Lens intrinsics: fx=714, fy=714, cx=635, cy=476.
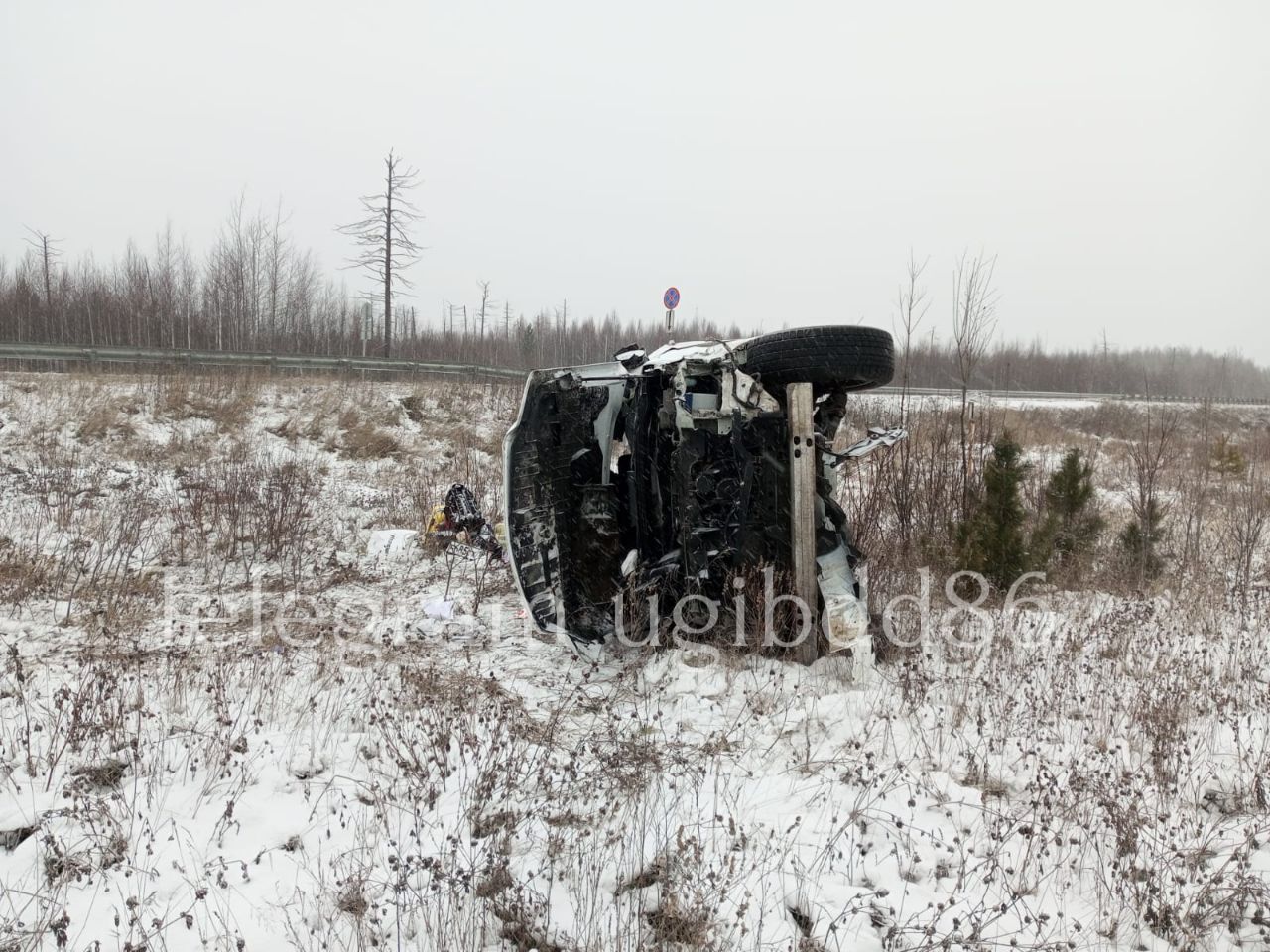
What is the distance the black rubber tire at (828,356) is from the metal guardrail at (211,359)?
15.6 meters

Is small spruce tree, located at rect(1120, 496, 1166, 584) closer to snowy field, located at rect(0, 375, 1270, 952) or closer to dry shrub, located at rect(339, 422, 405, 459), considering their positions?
snowy field, located at rect(0, 375, 1270, 952)

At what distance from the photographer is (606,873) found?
2.76 m

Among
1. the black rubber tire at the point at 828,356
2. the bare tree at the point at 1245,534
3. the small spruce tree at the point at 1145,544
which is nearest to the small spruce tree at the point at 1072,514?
the small spruce tree at the point at 1145,544

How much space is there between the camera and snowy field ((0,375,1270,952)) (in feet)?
8.18

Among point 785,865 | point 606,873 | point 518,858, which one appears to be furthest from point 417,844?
point 785,865

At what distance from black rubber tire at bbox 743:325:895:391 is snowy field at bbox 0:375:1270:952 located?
5.99 ft

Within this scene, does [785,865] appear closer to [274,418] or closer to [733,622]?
[733,622]

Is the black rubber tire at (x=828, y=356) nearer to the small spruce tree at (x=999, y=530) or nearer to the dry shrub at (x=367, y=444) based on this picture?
the small spruce tree at (x=999, y=530)

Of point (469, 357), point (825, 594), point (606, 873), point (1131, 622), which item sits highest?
point (469, 357)

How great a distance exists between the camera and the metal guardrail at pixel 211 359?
1603 centimetres

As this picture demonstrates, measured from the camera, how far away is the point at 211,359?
17078 mm

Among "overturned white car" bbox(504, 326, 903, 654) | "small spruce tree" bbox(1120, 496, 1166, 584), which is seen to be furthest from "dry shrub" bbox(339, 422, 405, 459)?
"small spruce tree" bbox(1120, 496, 1166, 584)

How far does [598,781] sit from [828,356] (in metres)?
2.68

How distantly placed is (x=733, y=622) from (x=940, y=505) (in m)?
3.54
